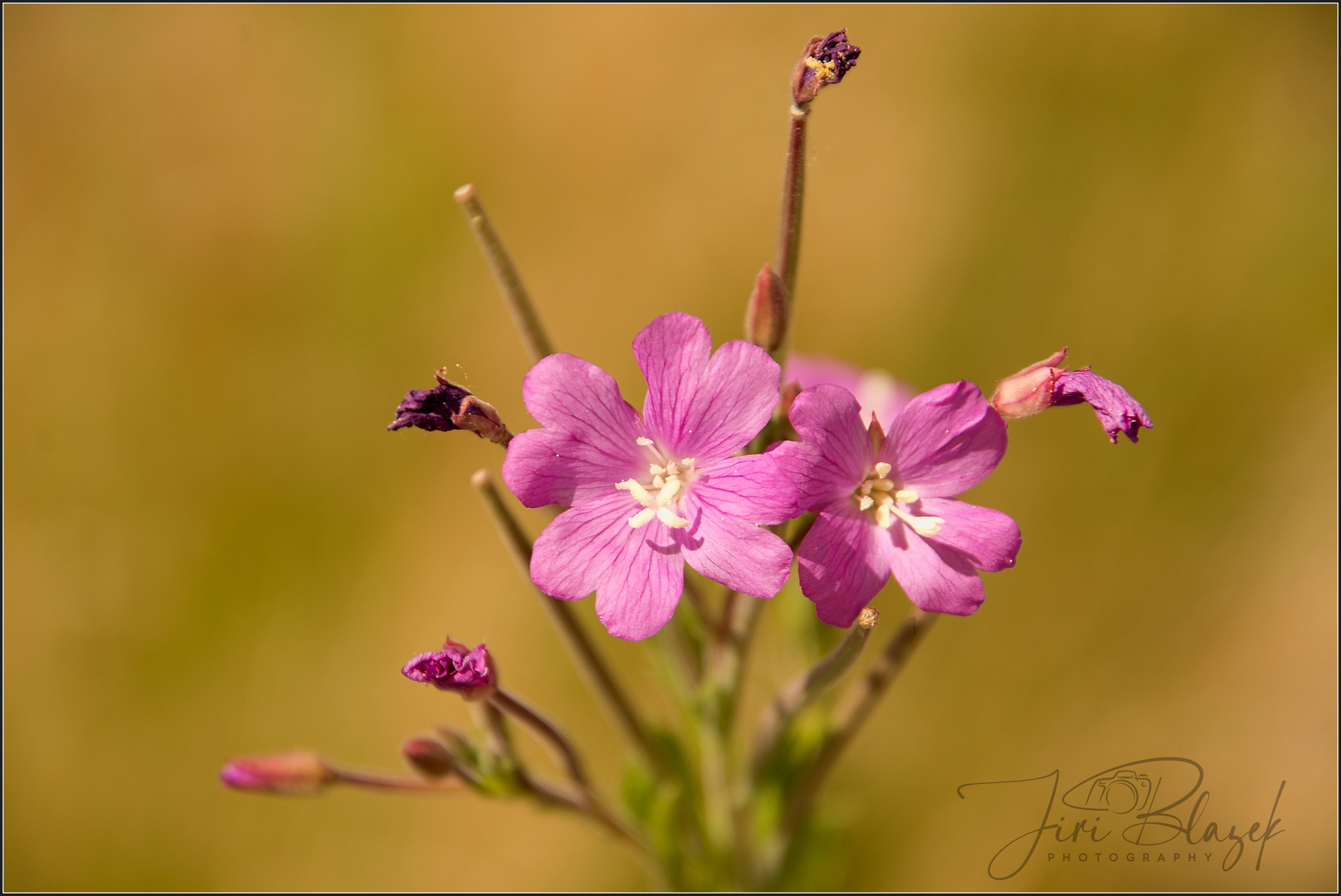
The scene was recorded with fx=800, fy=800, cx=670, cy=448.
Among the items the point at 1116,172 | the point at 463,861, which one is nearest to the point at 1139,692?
the point at 1116,172

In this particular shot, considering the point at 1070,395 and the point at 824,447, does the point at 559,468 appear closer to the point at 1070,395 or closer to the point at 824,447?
Result: the point at 824,447

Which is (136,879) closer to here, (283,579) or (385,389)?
(283,579)

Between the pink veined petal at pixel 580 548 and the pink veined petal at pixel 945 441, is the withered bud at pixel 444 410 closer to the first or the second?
the pink veined petal at pixel 580 548

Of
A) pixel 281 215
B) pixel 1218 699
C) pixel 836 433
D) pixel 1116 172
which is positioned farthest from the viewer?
pixel 281 215

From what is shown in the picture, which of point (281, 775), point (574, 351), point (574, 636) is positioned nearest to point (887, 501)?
point (574, 636)

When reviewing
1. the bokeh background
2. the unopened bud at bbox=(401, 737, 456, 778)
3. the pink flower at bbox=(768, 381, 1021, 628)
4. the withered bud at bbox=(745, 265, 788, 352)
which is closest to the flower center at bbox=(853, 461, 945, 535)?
the pink flower at bbox=(768, 381, 1021, 628)

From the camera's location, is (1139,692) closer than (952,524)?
No

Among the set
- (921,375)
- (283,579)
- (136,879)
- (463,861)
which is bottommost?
(463,861)
